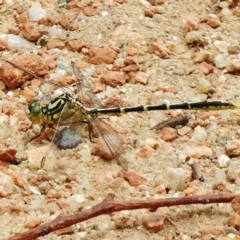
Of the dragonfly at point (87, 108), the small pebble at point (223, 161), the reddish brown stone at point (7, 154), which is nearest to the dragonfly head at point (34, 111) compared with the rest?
the dragonfly at point (87, 108)

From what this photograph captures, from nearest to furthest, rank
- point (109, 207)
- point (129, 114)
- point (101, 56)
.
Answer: point (109, 207) → point (129, 114) → point (101, 56)

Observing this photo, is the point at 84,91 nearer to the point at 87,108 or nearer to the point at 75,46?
the point at 87,108

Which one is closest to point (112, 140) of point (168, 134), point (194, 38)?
point (168, 134)

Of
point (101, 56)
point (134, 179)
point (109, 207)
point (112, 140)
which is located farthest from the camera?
point (101, 56)

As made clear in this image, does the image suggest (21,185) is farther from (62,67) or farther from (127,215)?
(62,67)

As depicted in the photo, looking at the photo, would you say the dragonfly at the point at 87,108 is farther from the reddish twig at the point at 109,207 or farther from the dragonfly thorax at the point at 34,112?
the reddish twig at the point at 109,207

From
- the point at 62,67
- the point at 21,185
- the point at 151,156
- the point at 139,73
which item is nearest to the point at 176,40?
the point at 139,73

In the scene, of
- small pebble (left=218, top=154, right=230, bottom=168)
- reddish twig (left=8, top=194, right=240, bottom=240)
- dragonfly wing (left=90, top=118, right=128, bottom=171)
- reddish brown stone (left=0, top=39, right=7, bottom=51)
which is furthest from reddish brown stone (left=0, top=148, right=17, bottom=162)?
small pebble (left=218, top=154, right=230, bottom=168)
